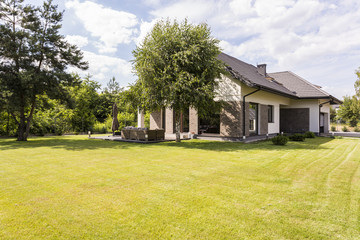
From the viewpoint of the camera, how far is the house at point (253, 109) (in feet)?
48.4

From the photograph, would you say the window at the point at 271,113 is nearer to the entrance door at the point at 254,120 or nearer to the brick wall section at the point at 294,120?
the entrance door at the point at 254,120

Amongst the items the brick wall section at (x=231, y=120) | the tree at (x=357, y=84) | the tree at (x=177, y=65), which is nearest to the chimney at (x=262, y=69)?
the brick wall section at (x=231, y=120)

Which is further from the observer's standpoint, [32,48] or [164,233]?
[32,48]

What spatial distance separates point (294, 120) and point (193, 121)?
461 inches

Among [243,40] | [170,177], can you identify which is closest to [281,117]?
[243,40]

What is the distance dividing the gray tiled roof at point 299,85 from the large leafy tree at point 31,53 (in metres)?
20.3

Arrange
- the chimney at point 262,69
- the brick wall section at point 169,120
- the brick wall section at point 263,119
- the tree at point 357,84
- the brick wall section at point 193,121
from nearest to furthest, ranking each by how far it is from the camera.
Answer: the brick wall section at point 193,121
the brick wall section at point 263,119
the brick wall section at point 169,120
the chimney at point 262,69
the tree at point 357,84

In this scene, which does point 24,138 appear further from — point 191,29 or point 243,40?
point 243,40

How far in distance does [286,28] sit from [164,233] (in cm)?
1521

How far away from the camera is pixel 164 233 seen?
109 inches

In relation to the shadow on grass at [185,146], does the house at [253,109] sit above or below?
above

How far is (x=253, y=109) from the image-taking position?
666 inches

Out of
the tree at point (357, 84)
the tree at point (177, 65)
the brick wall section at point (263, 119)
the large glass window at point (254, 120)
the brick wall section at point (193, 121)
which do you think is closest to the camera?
the tree at point (177, 65)

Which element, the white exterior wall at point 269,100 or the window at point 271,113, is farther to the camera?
the window at point 271,113
